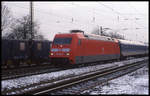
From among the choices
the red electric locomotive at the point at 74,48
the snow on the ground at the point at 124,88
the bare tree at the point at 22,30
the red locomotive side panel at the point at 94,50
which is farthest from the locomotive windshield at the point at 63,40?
the bare tree at the point at 22,30

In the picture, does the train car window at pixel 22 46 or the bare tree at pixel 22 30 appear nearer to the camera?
the train car window at pixel 22 46

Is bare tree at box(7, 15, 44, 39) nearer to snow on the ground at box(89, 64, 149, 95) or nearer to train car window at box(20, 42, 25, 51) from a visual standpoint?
train car window at box(20, 42, 25, 51)

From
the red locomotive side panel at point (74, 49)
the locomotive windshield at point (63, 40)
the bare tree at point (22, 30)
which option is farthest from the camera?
the bare tree at point (22, 30)

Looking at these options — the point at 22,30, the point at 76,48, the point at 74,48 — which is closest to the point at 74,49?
the point at 74,48

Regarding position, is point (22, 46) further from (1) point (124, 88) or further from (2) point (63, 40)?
(1) point (124, 88)

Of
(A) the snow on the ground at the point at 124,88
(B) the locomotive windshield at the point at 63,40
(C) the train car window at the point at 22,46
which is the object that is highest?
(B) the locomotive windshield at the point at 63,40

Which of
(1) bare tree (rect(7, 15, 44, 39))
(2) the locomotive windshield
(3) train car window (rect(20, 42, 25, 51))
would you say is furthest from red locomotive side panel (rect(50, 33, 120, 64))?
(1) bare tree (rect(7, 15, 44, 39))

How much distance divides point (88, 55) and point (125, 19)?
1041cm

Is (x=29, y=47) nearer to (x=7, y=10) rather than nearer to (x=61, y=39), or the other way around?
(x=61, y=39)

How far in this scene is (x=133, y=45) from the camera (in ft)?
129

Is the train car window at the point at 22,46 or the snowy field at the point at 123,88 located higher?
the train car window at the point at 22,46

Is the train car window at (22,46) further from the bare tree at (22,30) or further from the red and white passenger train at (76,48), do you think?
the bare tree at (22,30)

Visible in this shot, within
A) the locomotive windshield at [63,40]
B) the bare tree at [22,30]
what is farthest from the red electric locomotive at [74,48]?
the bare tree at [22,30]

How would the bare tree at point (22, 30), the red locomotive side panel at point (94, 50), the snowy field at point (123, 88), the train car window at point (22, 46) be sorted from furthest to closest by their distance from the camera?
the bare tree at point (22, 30)
the train car window at point (22, 46)
the red locomotive side panel at point (94, 50)
the snowy field at point (123, 88)
